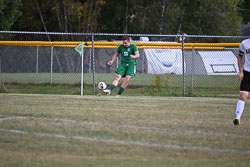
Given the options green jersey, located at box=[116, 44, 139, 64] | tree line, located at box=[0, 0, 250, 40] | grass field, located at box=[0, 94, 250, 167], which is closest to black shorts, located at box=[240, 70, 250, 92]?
grass field, located at box=[0, 94, 250, 167]

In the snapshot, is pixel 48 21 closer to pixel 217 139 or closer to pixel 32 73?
pixel 32 73

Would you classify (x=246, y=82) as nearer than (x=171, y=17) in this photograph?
Yes

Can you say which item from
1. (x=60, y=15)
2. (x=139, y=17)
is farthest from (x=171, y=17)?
(x=60, y=15)

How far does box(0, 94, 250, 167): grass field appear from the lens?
501 centimetres

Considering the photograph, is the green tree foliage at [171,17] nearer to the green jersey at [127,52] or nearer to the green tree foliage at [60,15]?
the green tree foliage at [60,15]

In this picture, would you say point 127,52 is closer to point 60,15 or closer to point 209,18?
point 60,15

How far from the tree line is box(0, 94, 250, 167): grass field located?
85.9 ft

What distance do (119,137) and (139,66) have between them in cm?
2083

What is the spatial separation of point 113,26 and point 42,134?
37144 millimetres

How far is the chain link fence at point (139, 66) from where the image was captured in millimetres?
17203

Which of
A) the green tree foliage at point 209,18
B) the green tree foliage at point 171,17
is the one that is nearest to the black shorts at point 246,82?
the green tree foliage at point 171,17

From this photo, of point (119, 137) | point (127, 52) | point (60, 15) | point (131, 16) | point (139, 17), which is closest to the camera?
point (119, 137)

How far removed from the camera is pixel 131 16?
42781 mm

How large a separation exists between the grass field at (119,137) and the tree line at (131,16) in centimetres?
2619
